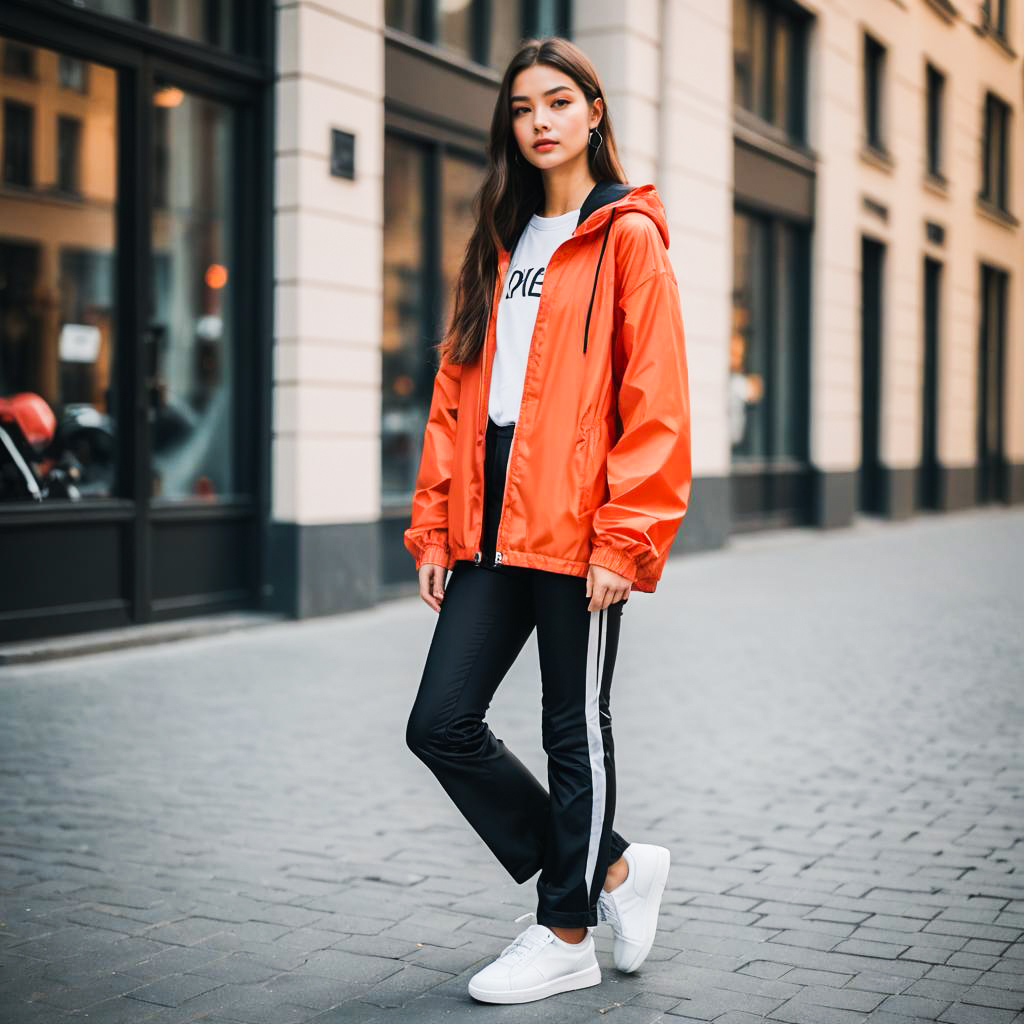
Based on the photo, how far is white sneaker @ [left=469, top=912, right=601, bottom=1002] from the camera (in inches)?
128

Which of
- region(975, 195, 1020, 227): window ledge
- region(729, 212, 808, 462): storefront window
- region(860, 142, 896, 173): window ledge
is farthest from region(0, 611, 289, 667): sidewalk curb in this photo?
region(975, 195, 1020, 227): window ledge

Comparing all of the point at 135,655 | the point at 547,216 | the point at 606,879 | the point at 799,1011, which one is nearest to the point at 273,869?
the point at 606,879

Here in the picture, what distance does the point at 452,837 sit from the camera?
466 cm

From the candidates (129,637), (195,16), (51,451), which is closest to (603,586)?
(129,637)

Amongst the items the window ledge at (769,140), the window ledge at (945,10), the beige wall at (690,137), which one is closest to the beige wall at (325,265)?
the beige wall at (690,137)

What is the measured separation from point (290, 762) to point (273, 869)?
54.0 inches

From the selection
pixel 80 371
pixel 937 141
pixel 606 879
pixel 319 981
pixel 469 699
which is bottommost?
pixel 319 981

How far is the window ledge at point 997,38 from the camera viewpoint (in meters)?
23.7

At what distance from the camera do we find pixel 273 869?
14.0ft

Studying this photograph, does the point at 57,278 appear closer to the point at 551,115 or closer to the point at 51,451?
the point at 51,451

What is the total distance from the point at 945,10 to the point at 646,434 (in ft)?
68.2

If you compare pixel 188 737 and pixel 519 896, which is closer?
pixel 519 896

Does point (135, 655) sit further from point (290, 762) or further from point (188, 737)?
point (290, 762)

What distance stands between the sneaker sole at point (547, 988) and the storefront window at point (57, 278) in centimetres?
551
